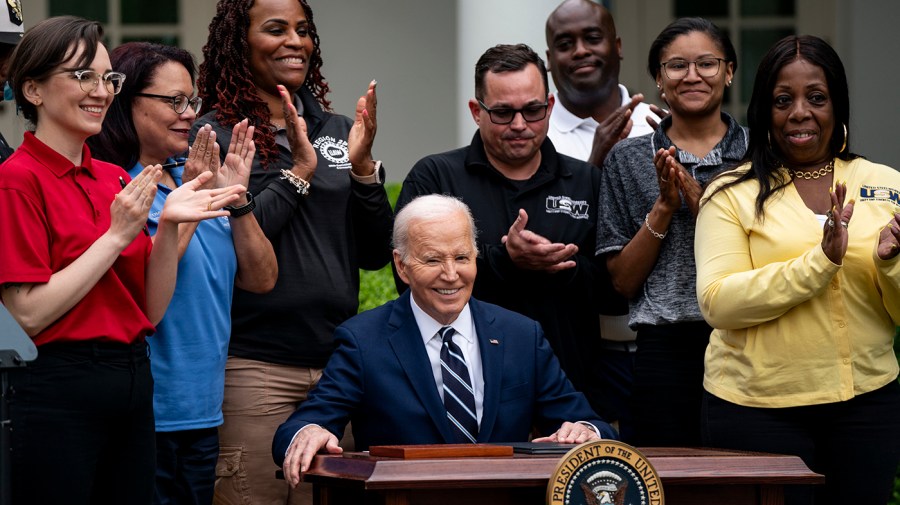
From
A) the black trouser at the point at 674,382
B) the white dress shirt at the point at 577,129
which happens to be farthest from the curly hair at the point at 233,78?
the black trouser at the point at 674,382

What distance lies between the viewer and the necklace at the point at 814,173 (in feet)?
14.6

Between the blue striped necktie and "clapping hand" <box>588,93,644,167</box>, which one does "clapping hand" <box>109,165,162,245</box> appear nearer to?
the blue striped necktie

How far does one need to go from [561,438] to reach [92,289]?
Result: 1.38 meters

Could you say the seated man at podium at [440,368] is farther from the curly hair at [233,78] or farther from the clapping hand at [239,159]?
the curly hair at [233,78]

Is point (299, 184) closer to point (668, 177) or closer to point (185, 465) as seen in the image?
point (185, 465)

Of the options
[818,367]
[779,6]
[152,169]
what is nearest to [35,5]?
[779,6]

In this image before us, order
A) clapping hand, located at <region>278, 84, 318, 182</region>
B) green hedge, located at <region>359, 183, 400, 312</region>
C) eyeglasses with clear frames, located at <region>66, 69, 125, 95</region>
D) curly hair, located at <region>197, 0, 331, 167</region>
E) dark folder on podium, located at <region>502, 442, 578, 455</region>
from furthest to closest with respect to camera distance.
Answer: green hedge, located at <region>359, 183, 400, 312</region> → curly hair, located at <region>197, 0, 331, 167</region> → clapping hand, located at <region>278, 84, 318, 182</region> → eyeglasses with clear frames, located at <region>66, 69, 125, 95</region> → dark folder on podium, located at <region>502, 442, 578, 455</region>

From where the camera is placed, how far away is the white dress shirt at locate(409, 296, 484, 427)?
4098 mm

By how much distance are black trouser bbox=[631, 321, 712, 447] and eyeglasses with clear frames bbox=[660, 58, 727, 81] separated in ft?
A: 2.88

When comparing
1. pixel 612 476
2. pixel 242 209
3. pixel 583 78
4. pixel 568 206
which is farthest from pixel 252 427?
pixel 583 78

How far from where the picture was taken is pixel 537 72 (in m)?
5.01

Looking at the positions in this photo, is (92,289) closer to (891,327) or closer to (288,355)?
(288,355)

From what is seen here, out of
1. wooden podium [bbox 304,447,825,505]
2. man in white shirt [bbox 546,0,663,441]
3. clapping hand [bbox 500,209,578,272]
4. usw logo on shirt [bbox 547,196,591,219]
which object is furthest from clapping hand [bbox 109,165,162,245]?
man in white shirt [bbox 546,0,663,441]

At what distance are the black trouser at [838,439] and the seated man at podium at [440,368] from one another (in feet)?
1.64
